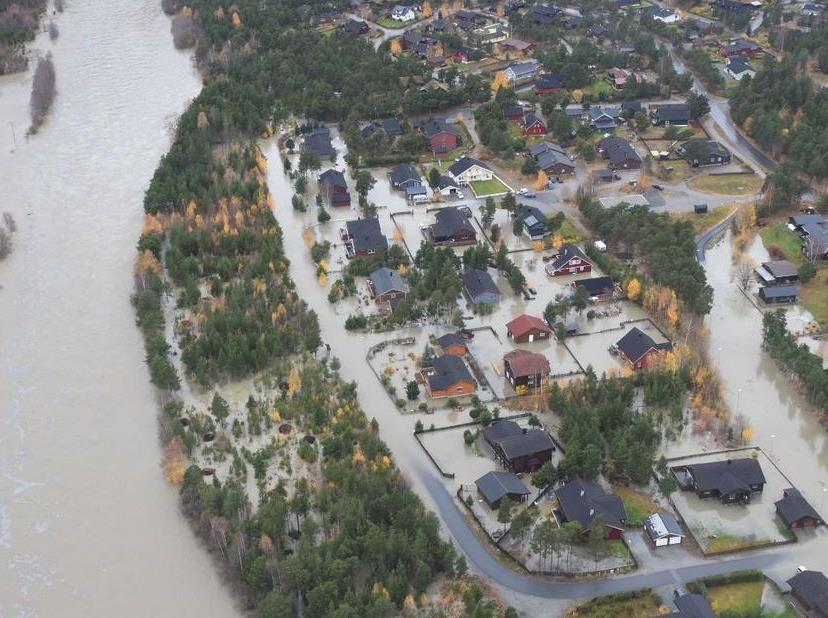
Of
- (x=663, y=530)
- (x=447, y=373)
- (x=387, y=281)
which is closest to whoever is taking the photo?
(x=663, y=530)

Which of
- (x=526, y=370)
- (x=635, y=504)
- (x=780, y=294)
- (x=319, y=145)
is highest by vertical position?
(x=319, y=145)

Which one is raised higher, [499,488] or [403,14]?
[499,488]

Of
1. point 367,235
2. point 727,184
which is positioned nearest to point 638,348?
point 367,235

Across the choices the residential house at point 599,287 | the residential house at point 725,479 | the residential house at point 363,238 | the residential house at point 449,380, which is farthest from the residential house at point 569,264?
the residential house at point 725,479

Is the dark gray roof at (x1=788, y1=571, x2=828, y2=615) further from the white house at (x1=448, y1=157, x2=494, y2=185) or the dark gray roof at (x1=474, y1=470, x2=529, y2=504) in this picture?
the white house at (x1=448, y1=157, x2=494, y2=185)

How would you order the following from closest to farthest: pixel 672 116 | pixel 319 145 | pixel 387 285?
pixel 387 285, pixel 319 145, pixel 672 116

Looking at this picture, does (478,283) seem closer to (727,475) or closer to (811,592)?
(727,475)

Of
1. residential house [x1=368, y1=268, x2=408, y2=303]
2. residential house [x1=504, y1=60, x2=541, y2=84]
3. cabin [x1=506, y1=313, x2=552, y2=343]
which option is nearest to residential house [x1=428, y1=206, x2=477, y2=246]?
residential house [x1=368, y1=268, x2=408, y2=303]
